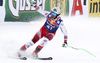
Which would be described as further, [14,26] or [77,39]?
[14,26]

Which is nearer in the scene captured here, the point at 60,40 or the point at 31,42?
the point at 31,42

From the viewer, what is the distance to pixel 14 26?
11031 millimetres

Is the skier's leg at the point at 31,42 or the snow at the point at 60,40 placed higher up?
the skier's leg at the point at 31,42

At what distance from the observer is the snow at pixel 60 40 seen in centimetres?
695

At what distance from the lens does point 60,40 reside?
962 cm

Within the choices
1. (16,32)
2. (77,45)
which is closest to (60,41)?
(77,45)

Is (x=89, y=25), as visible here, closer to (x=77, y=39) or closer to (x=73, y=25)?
(x=73, y=25)

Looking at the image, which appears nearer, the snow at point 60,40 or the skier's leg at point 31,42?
the skier's leg at point 31,42

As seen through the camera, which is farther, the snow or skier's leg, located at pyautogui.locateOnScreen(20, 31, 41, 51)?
the snow

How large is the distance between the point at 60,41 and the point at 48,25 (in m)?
2.70

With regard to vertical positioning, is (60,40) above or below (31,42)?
below

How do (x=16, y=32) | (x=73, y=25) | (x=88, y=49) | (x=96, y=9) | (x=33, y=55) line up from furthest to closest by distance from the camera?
(x=96, y=9), (x=73, y=25), (x=16, y=32), (x=88, y=49), (x=33, y=55)

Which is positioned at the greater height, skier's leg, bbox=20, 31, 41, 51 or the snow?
skier's leg, bbox=20, 31, 41, 51

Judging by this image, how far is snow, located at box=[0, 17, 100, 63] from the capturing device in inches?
273
